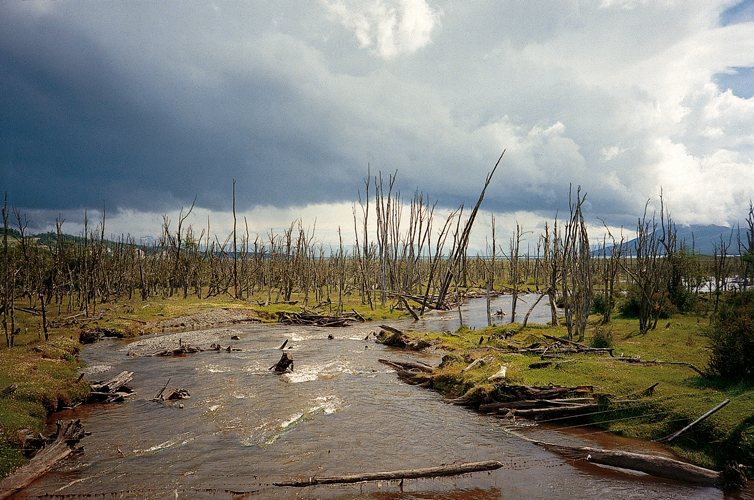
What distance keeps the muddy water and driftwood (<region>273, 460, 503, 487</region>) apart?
161 mm

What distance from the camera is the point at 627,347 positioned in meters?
18.5

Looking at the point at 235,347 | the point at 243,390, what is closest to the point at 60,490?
the point at 243,390

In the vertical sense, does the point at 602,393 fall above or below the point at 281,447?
above

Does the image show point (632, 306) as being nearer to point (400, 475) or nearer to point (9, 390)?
point (400, 475)

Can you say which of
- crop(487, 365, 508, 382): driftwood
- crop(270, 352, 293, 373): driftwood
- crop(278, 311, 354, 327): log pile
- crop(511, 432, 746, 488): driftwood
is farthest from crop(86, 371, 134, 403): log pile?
crop(278, 311, 354, 327): log pile

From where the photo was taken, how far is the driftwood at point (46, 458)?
27.7 ft

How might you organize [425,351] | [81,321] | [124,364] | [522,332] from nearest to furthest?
[124,364] < [425,351] < [522,332] < [81,321]

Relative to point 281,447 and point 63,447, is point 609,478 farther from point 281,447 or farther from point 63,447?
point 63,447

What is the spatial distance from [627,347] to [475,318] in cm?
2079

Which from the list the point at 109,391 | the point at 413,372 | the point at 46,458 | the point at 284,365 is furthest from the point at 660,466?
the point at 109,391

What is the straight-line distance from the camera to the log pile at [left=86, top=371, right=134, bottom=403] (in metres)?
15.0

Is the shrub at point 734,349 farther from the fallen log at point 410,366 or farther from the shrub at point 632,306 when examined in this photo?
the shrub at point 632,306

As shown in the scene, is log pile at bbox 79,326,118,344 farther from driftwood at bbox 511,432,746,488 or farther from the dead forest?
driftwood at bbox 511,432,746,488

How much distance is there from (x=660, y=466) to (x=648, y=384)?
14.1 ft
